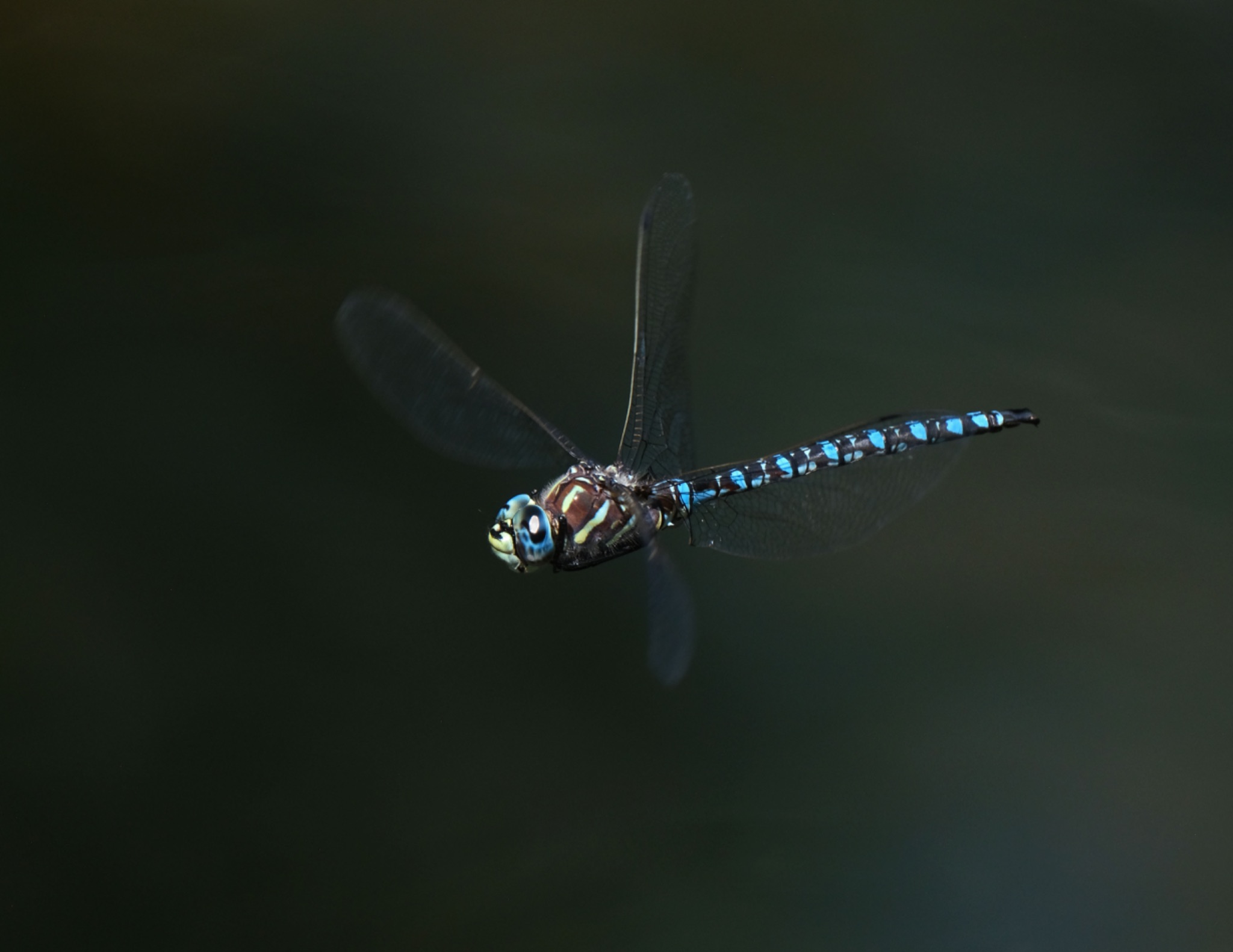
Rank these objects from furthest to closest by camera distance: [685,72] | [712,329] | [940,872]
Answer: [685,72], [712,329], [940,872]

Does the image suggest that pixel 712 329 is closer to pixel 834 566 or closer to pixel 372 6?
pixel 834 566

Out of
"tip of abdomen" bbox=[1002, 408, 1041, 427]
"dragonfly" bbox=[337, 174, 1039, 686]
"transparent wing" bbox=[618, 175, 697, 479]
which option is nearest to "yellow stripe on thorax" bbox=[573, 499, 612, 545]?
"dragonfly" bbox=[337, 174, 1039, 686]

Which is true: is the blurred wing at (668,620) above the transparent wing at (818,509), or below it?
below

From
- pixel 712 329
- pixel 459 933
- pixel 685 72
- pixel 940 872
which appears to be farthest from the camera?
pixel 685 72

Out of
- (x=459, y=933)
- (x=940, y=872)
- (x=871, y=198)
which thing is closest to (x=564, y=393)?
(x=871, y=198)

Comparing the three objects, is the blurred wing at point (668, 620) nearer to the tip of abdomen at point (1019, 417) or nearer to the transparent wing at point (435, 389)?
the transparent wing at point (435, 389)

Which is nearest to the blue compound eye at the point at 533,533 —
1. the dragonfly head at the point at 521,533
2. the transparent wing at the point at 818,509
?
the dragonfly head at the point at 521,533

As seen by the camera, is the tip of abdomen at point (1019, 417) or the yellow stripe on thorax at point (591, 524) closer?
the yellow stripe on thorax at point (591, 524)

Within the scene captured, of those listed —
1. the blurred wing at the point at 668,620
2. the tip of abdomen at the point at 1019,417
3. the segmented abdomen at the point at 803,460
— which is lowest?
the blurred wing at the point at 668,620
